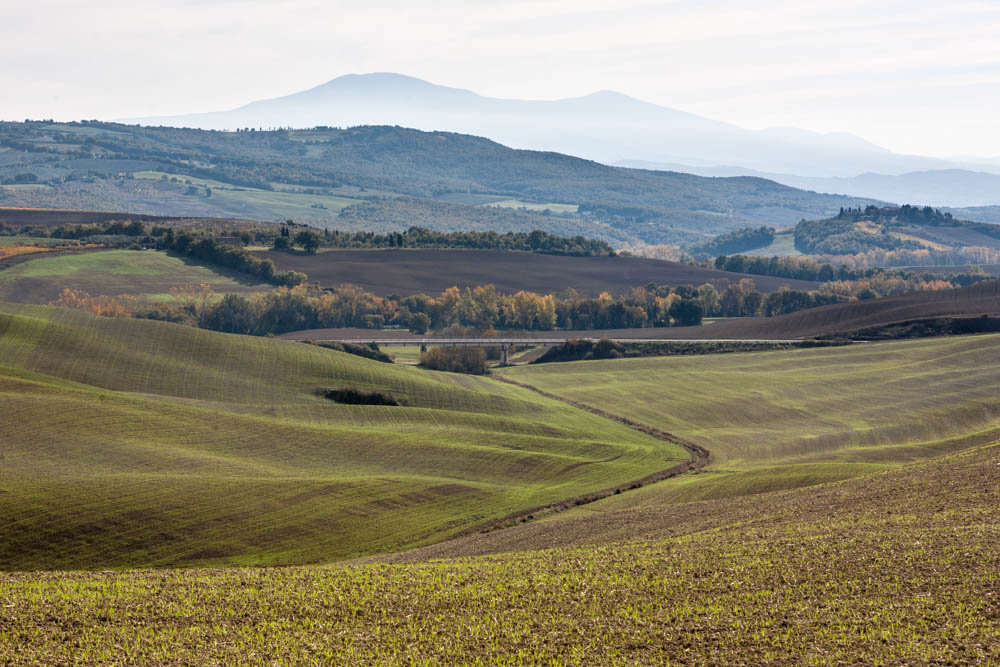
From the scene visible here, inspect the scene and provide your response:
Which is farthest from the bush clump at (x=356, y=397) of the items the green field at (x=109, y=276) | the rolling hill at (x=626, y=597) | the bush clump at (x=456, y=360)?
the green field at (x=109, y=276)

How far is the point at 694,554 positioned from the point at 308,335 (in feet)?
419

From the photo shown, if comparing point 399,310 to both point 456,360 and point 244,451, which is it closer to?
point 456,360

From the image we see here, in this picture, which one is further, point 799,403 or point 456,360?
point 456,360

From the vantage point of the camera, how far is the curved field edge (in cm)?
2377

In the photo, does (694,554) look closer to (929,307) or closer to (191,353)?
(191,353)

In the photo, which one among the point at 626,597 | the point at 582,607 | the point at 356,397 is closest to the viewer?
the point at 582,607

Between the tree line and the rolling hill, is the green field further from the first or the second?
the rolling hill

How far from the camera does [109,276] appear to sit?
179125mm

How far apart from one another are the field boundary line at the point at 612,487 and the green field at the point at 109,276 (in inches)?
3741

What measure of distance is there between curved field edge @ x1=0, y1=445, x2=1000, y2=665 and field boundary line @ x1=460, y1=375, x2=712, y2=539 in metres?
19.5

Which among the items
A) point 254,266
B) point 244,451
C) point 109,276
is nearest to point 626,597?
point 244,451

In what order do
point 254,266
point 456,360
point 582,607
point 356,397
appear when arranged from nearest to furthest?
point 582,607 → point 356,397 → point 456,360 → point 254,266

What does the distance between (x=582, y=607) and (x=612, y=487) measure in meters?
38.5

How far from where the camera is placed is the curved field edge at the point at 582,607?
23.8 metres
